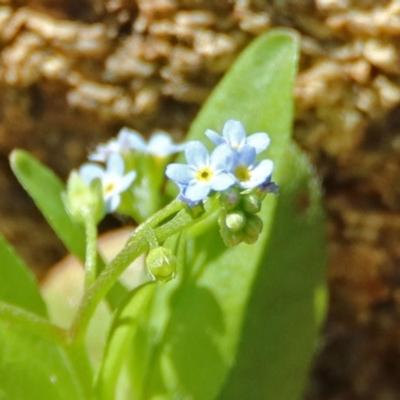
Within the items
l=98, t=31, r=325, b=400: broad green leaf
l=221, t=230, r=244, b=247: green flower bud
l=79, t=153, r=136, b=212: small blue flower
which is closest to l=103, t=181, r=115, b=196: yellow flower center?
l=79, t=153, r=136, b=212: small blue flower

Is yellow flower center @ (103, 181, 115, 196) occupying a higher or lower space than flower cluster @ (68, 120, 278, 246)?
lower

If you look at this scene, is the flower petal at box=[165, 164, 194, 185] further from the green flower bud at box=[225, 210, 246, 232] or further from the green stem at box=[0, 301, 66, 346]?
the green stem at box=[0, 301, 66, 346]

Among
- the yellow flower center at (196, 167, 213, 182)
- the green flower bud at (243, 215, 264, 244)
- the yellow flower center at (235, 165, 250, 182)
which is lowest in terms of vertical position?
the green flower bud at (243, 215, 264, 244)

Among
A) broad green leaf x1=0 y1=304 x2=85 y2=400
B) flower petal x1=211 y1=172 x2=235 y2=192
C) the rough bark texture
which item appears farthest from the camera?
the rough bark texture

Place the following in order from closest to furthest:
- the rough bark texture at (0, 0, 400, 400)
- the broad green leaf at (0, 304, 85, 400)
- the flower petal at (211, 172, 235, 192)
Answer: the flower petal at (211, 172, 235, 192), the broad green leaf at (0, 304, 85, 400), the rough bark texture at (0, 0, 400, 400)

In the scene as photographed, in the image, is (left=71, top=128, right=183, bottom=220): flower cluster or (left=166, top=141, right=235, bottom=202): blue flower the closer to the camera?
(left=166, top=141, right=235, bottom=202): blue flower

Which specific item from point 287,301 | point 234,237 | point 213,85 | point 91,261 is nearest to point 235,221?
point 234,237

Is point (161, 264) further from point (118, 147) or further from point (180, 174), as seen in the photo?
point (118, 147)
